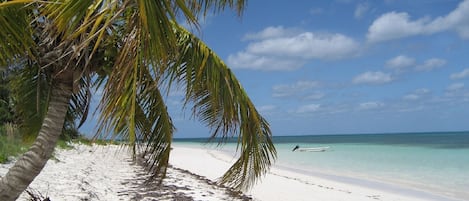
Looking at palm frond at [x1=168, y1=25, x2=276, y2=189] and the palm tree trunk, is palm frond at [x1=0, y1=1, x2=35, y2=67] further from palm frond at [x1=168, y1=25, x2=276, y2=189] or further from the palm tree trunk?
palm frond at [x1=168, y1=25, x2=276, y2=189]

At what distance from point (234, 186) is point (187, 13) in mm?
3614

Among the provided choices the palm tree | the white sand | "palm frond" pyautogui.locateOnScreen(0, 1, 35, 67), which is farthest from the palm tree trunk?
the white sand

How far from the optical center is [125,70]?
2486 mm

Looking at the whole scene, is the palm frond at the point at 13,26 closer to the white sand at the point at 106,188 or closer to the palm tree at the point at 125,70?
the palm tree at the point at 125,70

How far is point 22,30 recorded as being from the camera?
3.10 meters

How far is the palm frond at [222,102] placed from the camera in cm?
438

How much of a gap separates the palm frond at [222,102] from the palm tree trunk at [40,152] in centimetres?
106

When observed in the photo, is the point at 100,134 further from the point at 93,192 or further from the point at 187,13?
the point at 93,192

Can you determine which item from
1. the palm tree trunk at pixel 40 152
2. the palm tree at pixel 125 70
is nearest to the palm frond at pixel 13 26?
the palm tree at pixel 125 70

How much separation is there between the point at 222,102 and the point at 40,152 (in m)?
1.82

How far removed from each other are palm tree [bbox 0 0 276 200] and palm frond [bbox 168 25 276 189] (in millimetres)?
11

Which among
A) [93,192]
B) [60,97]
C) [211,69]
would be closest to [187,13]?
[211,69]

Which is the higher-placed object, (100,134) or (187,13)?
(187,13)

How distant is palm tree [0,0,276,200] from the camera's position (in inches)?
93.0
